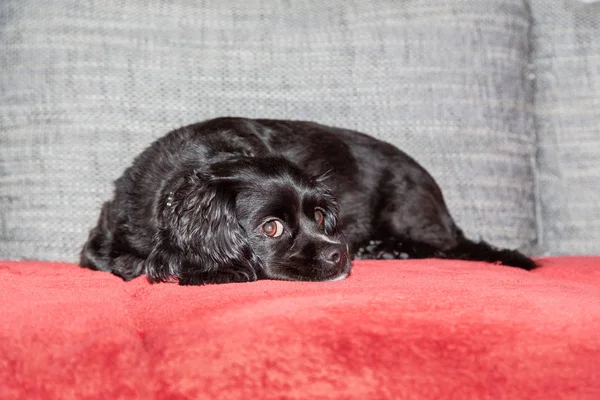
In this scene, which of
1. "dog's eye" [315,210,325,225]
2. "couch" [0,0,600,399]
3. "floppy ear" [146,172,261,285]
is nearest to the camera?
"floppy ear" [146,172,261,285]

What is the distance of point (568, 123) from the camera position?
11.3 ft

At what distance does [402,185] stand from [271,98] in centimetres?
81

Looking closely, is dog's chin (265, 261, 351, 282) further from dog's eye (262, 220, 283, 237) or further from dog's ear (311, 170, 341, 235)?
dog's ear (311, 170, 341, 235)

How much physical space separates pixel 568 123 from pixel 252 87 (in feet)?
5.37

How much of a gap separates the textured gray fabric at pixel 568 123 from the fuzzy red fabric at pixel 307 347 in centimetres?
169

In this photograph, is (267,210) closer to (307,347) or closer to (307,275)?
(307,275)

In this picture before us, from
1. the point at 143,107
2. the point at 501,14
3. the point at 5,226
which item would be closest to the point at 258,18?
the point at 143,107

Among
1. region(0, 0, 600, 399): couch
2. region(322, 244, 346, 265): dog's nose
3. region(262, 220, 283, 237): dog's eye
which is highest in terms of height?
region(0, 0, 600, 399): couch

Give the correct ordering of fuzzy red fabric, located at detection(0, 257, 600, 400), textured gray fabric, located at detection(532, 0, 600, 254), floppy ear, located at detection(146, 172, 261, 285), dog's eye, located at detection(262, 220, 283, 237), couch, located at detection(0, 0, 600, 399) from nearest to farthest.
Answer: fuzzy red fabric, located at detection(0, 257, 600, 400)
floppy ear, located at detection(146, 172, 261, 285)
dog's eye, located at detection(262, 220, 283, 237)
couch, located at detection(0, 0, 600, 399)
textured gray fabric, located at detection(532, 0, 600, 254)

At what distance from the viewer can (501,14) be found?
11.3 ft

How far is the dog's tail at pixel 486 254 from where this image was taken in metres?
2.99

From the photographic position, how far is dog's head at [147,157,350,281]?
8.37ft

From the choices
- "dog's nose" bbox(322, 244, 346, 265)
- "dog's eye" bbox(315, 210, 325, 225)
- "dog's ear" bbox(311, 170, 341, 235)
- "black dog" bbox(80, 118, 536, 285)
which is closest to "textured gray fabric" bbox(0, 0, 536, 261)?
"black dog" bbox(80, 118, 536, 285)

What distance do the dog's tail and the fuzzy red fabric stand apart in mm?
1181
